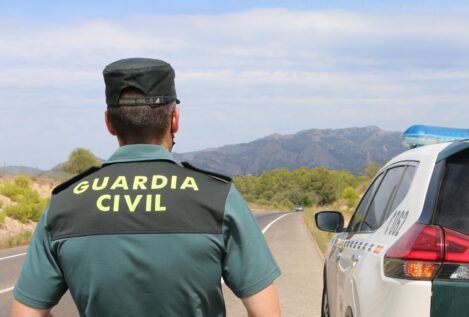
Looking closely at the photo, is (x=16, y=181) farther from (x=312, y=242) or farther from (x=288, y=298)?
(x=288, y=298)

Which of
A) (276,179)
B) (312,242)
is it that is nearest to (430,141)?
(312,242)

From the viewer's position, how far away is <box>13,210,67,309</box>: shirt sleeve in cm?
241

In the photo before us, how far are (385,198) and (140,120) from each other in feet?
7.97

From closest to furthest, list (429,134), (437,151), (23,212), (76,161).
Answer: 1. (437,151)
2. (429,134)
3. (23,212)
4. (76,161)

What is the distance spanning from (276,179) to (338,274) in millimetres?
151782

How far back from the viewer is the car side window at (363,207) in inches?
210

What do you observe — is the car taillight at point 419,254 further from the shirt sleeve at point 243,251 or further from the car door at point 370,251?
the shirt sleeve at point 243,251

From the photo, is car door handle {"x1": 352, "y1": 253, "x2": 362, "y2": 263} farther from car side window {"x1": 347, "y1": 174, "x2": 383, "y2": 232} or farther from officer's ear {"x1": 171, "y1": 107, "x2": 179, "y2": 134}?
officer's ear {"x1": 171, "y1": 107, "x2": 179, "y2": 134}

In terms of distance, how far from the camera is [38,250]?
245 centimetres

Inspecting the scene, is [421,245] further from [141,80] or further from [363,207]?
[363,207]

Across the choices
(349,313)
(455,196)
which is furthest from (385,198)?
(455,196)

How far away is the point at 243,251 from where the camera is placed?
2385 millimetres

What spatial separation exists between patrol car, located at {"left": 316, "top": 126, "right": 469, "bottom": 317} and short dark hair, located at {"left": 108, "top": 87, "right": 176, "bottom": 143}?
133 centimetres

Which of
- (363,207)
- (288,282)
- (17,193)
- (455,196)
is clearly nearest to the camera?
(455,196)
